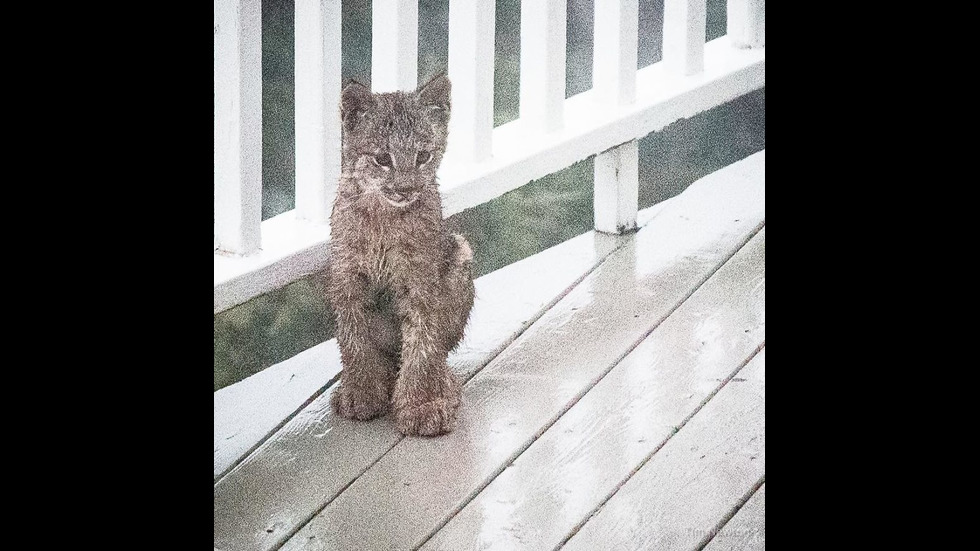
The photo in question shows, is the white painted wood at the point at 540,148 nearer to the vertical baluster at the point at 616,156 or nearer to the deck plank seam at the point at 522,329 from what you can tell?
the vertical baluster at the point at 616,156

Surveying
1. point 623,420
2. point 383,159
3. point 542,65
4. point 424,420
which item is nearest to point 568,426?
point 623,420

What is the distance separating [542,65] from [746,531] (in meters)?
0.66

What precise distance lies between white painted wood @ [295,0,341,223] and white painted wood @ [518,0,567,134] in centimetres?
25

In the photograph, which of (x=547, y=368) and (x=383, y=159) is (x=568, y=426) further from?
(x=383, y=159)

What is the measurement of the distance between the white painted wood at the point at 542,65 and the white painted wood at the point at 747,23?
0.23 metres

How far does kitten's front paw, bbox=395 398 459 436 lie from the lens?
138cm

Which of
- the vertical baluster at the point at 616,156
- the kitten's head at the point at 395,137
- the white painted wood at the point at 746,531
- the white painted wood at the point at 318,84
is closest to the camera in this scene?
the white painted wood at the point at 746,531

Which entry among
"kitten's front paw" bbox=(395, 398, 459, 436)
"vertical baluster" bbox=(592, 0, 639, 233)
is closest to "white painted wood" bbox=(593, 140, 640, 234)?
"vertical baluster" bbox=(592, 0, 639, 233)

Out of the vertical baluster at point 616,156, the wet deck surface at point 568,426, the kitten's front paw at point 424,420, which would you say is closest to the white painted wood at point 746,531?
the wet deck surface at point 568,426

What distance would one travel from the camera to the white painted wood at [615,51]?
4.82ft

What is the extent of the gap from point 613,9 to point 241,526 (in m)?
0.77
